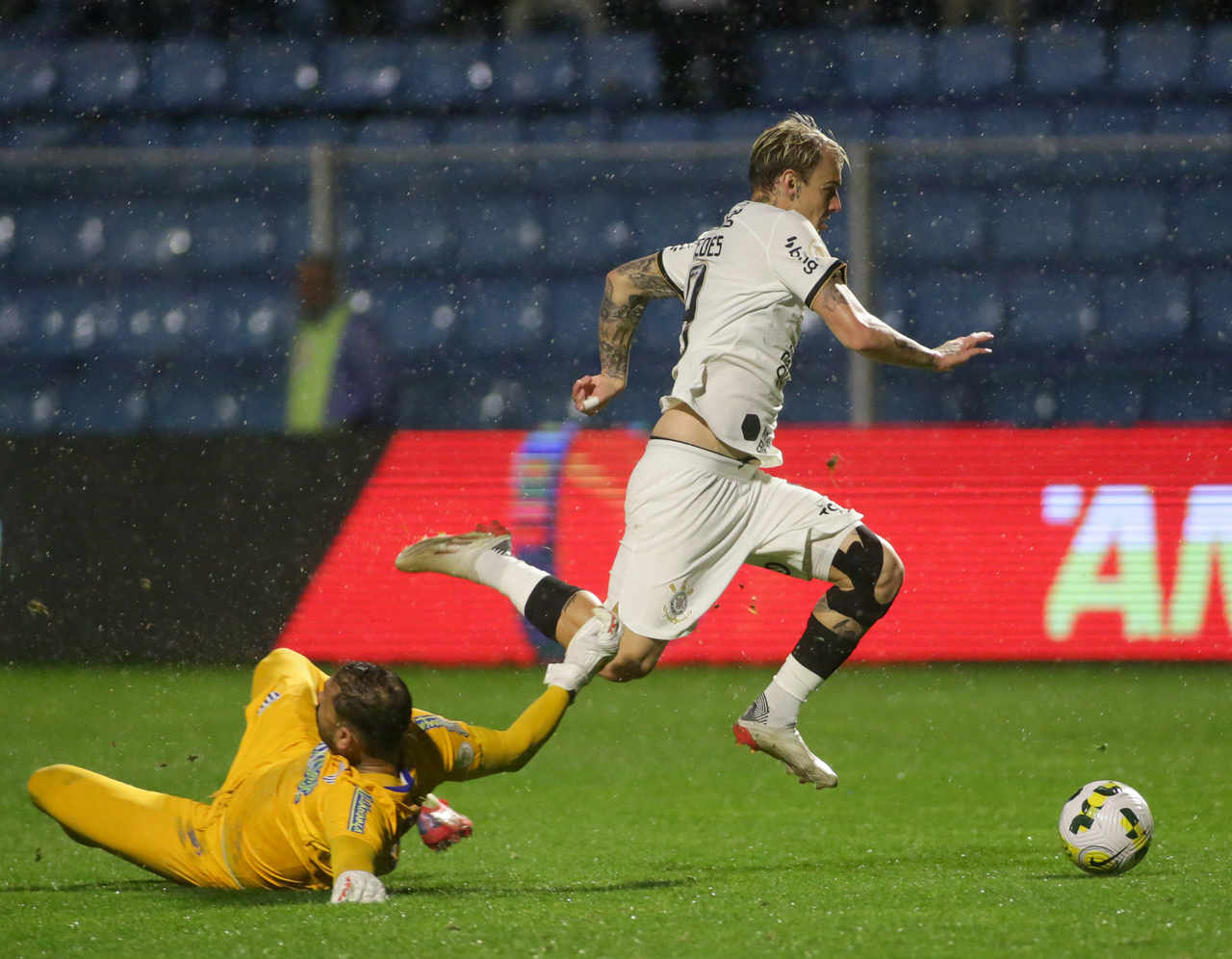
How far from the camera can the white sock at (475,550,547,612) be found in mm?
5438

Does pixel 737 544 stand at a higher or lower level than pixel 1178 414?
higher

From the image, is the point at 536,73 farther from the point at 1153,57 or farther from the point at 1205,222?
the point at 1205,222

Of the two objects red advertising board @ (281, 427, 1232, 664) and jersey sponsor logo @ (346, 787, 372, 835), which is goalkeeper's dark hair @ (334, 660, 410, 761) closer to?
jersey sponsor logo @ (346, 787, 372, 835)

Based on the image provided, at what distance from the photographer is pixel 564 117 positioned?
38.3 ft

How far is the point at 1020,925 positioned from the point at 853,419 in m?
5.26

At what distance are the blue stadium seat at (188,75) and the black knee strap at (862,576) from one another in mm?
7923

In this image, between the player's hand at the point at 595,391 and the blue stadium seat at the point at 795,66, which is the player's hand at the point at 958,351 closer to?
the player's hand at the point at 595,391

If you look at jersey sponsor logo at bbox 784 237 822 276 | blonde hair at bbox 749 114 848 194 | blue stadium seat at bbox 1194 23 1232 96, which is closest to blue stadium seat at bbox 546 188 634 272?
blue stadium seat at bbox 1194 23 1232 96

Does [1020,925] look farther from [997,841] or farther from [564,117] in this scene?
[564,117]

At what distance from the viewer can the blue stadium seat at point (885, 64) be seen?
454 inches

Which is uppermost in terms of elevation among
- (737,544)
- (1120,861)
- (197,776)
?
(737,544)

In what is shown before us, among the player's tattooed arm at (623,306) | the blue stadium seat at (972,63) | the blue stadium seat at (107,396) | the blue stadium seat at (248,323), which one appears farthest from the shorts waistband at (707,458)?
the blue stadium seat at (972,63)

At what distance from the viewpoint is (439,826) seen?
4.64 m

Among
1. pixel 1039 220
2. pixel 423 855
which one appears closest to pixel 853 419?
pixel 1039 220
